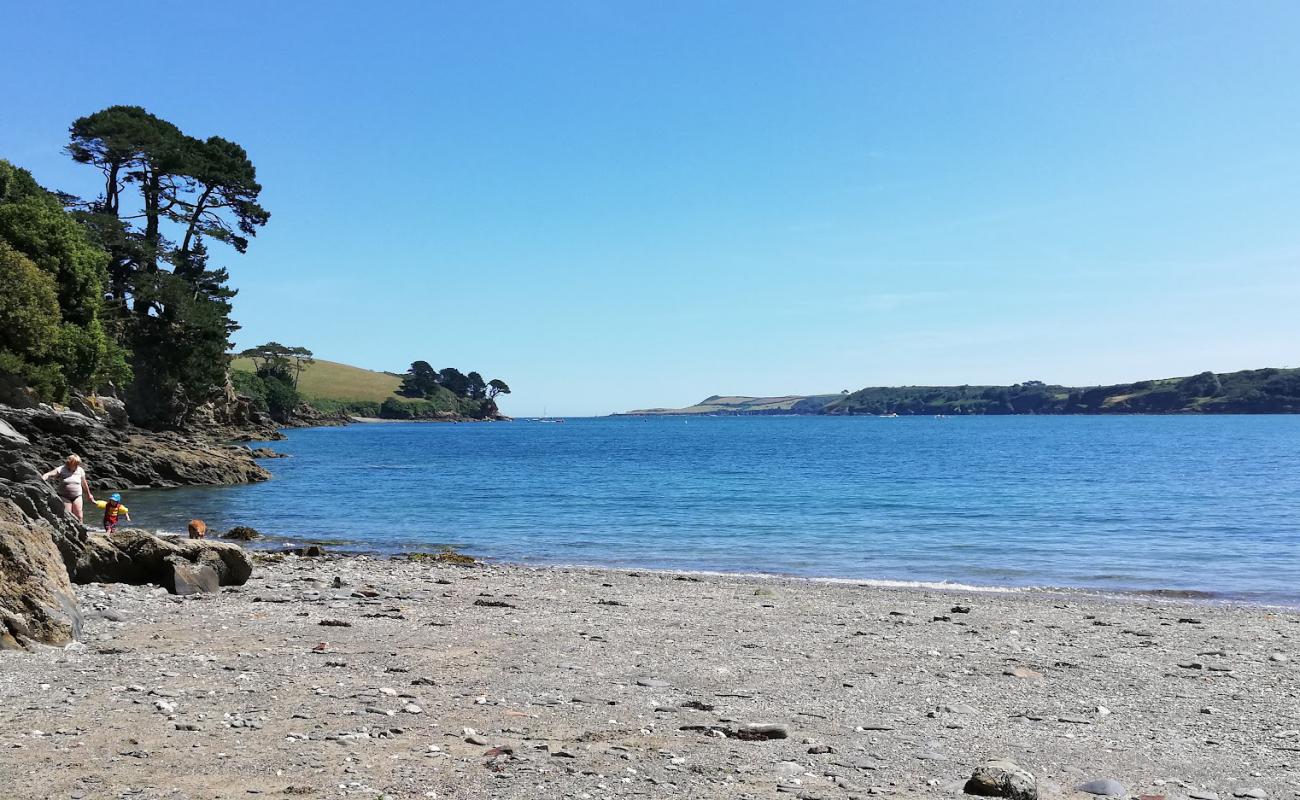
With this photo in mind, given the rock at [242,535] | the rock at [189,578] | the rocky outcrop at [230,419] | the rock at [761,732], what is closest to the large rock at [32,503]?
the rock at [189,578]

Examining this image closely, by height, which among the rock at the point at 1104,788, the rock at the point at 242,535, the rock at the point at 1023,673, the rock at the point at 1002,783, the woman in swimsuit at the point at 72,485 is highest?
the woman in swimsuit at the point at 72,485

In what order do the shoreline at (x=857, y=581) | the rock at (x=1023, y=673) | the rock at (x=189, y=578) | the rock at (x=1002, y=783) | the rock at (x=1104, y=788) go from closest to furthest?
the rock at (x=1002, y=783) → the rock at (x=1104, y=788) → the rock at (x=1023, y=673) → the rock at (x=189, y=578) → the shoreline at (x=857, y=581)

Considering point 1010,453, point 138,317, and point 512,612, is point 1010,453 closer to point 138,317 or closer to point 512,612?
point 138,317

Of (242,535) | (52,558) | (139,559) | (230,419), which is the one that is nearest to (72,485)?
(139,559)

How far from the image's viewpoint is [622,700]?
9914 millimetres

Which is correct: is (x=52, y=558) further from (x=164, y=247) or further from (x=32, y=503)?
(x=164, y=247)

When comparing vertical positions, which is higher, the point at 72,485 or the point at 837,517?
the point at 72,485

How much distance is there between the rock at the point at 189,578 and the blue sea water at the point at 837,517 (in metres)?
11.7

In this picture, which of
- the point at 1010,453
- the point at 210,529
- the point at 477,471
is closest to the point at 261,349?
the point at 477,471

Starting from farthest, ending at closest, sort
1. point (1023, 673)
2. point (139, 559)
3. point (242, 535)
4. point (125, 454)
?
point (125, 454)
point (242, 535)
point (139, 559)
point (1023, 673)

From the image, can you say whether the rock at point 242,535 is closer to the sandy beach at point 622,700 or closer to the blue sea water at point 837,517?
the blue sea water at point 837,517

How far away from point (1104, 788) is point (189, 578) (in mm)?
14471

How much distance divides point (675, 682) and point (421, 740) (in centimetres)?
379

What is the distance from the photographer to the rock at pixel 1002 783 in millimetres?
7078
